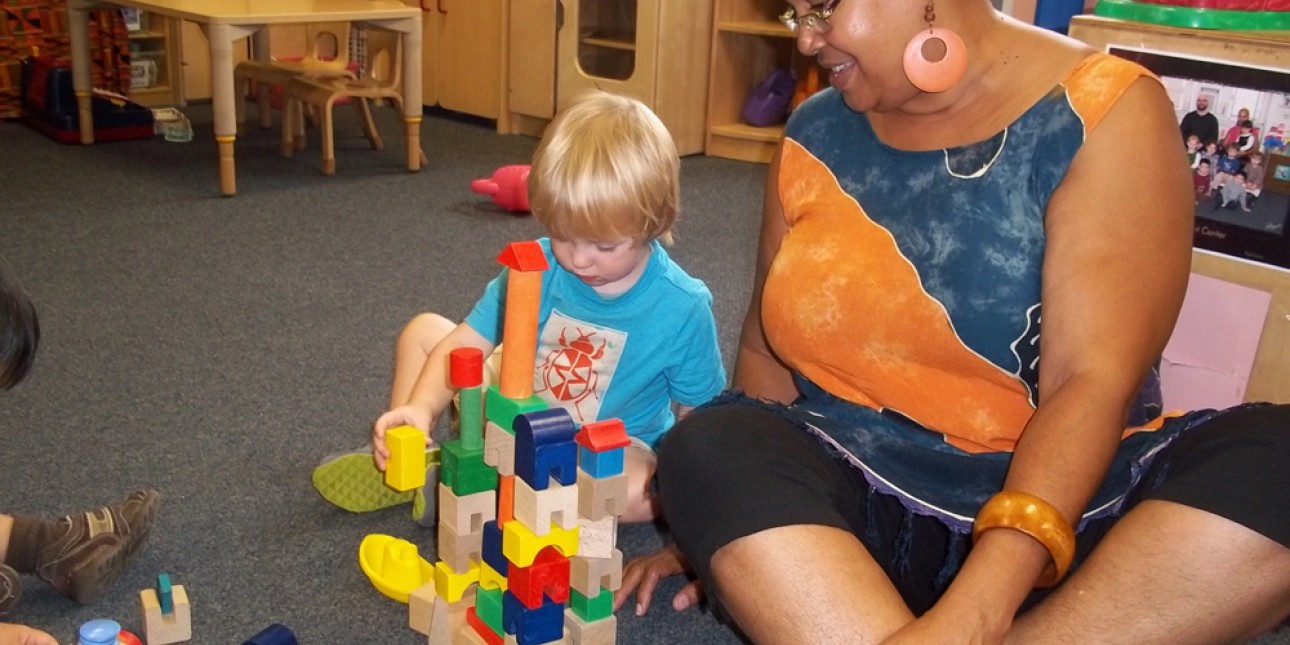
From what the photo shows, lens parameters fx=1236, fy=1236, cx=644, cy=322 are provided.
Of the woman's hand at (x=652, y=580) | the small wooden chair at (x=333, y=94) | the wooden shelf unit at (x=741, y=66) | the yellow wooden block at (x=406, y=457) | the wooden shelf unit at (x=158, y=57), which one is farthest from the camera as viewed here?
the wooden shelf unit at (x=158, y=57)

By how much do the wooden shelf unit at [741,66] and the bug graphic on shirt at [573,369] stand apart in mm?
2279

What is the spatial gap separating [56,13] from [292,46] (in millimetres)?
814

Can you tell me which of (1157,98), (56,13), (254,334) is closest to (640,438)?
(1157,98)

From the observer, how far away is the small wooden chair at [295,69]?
3.43m

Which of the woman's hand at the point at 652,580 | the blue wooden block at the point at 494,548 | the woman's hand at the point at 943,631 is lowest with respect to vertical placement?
the woman's hand at the point at 652,580

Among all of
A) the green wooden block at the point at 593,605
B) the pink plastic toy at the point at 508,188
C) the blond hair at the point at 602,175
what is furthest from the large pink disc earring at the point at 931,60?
the pink plastic toy at the point at 508,188

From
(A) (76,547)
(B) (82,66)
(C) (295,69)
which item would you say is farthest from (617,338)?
(B) (82,66)

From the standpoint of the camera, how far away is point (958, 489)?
1.04 metres

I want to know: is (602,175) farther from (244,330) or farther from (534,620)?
(244,330)

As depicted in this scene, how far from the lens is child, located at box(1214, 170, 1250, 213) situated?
1454 millimetres

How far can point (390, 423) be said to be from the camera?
121 cm

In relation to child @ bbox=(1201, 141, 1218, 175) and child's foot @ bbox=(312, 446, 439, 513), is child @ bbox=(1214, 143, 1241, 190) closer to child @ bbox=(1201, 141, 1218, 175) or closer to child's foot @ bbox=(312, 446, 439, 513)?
child @ bbox=(1201, 141, 1218, 175)

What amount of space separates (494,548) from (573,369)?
0.35m

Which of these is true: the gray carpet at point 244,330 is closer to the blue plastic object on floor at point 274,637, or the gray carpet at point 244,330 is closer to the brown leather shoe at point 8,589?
the brown leather shoe at point 8,589
